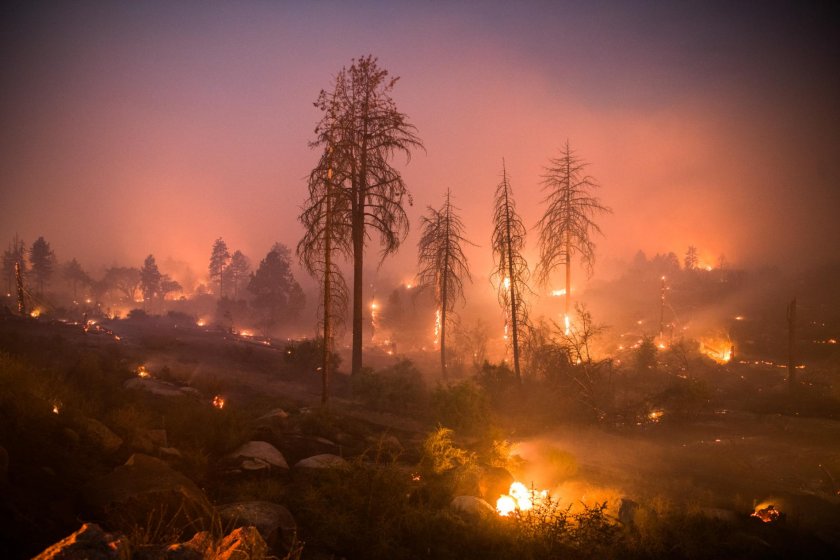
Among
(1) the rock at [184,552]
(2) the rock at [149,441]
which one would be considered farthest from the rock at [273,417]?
(1) the rock at [184,552]

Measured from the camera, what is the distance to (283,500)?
6.62 m

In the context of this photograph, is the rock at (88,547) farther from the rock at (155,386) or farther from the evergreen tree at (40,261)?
the evergreen tree at (40,261)

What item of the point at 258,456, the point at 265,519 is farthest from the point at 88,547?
the point at 258,456

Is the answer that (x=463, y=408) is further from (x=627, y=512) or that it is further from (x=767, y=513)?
(x=767, y=513)

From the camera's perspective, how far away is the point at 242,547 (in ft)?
14.4

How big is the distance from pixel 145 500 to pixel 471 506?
5.44 metres

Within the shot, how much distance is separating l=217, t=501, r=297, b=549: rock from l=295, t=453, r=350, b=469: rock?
148cm

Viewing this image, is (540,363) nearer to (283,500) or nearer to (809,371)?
(283,500)

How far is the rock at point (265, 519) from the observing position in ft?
18.2

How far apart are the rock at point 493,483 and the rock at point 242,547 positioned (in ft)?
17.6

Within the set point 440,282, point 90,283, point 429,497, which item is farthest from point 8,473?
point 90,283

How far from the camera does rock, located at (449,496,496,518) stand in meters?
7.13

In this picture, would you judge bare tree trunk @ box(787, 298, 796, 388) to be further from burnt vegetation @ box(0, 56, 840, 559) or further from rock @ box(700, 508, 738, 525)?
rock @ box(700, 508, 738, 525)

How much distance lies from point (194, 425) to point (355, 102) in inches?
644
